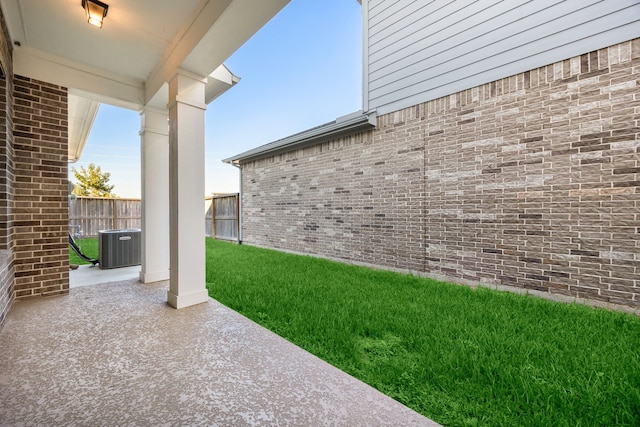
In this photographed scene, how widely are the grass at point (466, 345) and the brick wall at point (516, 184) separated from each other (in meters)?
0.53

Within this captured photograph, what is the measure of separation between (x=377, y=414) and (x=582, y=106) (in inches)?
164

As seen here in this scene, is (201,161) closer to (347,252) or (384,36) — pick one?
(347,252)

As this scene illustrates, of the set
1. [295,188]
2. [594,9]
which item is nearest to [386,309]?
[594,9]

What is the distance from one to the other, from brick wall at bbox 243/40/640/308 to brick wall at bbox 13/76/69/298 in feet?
15.4

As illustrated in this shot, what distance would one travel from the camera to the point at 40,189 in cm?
344

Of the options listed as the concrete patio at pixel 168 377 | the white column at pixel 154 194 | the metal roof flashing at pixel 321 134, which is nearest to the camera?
the concrete patio at pixel 168 377

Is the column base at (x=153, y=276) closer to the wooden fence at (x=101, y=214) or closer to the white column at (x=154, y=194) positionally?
the white column at (x=154, y=194)

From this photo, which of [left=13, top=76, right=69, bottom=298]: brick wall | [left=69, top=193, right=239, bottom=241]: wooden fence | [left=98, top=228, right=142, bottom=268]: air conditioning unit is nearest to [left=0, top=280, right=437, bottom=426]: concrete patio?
[left=13, top=76, right=69, bottom=298]: brick wall

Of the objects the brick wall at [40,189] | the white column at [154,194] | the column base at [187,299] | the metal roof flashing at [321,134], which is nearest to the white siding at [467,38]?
the metal roof flashing at [321,134]

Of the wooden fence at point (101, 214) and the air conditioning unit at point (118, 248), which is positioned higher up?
the wooden fence at point (101, 214)

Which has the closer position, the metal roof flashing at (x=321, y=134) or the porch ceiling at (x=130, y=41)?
the porch ceiling at (x=130, y=41)

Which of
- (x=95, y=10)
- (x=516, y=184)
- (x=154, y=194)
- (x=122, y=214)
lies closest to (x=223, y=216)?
(x=122, y=214)

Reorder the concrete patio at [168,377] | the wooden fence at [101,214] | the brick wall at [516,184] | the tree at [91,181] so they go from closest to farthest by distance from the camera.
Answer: the concrete patio at [168,377], the brick wall at [516,184], the wooden fence at [101,214], the tree at [91,181]

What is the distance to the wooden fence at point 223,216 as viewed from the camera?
9.99 meters
